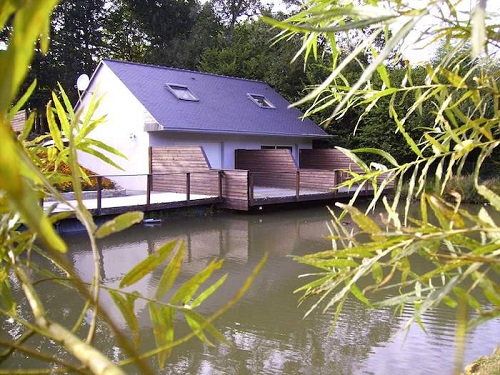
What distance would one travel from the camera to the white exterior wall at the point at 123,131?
14.0 meters

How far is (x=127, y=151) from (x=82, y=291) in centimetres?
1467

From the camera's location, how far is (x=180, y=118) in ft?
46.3

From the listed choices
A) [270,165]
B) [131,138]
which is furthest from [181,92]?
[270,165]

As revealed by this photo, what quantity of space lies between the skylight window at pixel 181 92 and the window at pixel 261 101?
264 centimetres

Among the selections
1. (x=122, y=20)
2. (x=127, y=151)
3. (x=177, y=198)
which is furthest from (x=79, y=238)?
(x=122, y=20)

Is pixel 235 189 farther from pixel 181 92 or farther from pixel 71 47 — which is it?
pixel 71 47

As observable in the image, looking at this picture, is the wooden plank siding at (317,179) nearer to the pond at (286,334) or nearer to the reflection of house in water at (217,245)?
the reflection of house in water at (217,245)

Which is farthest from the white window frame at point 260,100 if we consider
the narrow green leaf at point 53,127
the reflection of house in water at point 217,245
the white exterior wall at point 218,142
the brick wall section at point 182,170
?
the narrow green leaf at point 53,127

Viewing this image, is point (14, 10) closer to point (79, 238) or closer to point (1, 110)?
point (1, 110)

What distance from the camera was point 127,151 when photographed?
14.6 m

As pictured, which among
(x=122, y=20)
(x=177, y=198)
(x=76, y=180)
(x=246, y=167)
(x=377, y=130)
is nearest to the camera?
(x=76, y=180)

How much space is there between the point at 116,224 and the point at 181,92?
15639 mm

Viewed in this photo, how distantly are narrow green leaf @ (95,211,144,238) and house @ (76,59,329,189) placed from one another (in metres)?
12.9

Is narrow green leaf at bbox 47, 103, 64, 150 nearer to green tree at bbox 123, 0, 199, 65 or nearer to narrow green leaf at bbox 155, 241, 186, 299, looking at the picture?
narrow green leaf at bbox 155, 241, 186, 299
